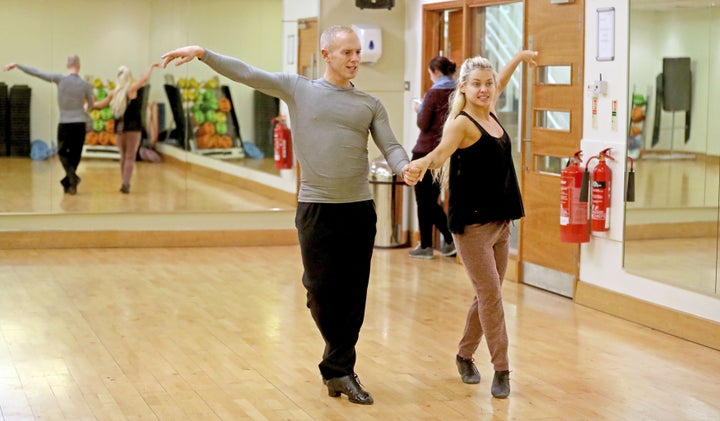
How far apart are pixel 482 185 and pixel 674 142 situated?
1.95 m

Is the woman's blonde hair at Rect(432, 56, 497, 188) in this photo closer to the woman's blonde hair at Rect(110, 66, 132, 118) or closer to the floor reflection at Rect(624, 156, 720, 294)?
the floor reflection at Rect(624, 156, 720, 294)

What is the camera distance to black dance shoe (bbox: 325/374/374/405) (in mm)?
4953

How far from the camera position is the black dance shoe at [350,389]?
16.3 ft

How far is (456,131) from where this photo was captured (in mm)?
4918

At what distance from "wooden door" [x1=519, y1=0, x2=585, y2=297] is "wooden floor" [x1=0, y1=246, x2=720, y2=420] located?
0.68 feet

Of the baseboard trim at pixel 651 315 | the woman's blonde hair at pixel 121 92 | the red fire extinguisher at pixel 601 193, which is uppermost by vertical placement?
the woman's blonde hair at pixel 121 92

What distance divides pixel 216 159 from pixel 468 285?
117 inches

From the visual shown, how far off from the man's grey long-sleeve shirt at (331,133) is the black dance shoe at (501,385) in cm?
100

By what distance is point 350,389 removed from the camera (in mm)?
4973

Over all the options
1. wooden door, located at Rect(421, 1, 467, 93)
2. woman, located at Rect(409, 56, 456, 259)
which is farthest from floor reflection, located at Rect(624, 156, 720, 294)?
wooden door, located at Rect(421, 1, 467, 93)

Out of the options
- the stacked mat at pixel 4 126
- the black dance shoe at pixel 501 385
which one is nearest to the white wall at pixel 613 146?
the black dance shoe at pixel 501 385

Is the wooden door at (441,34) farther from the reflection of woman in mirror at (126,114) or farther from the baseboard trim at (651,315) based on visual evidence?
the baseboard trim at (651,315)

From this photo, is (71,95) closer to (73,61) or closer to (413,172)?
(73,61)

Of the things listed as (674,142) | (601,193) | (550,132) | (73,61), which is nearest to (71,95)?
(73,61)
